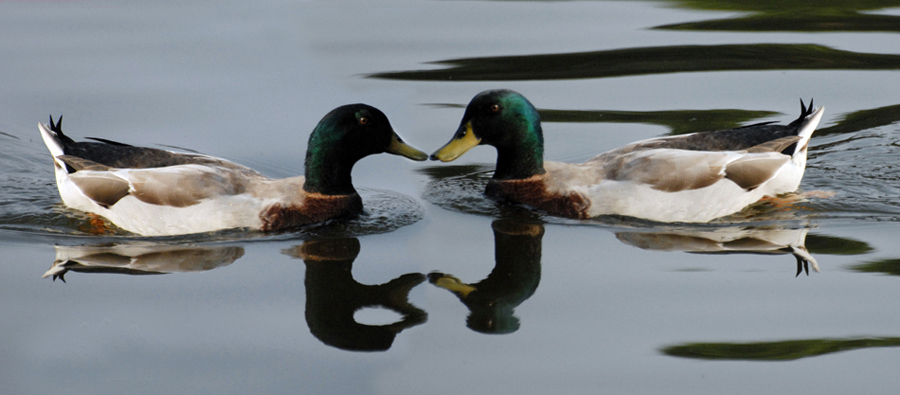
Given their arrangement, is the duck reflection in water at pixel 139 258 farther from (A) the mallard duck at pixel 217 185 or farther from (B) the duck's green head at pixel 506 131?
(B) the duck's green head at pixel 506 131

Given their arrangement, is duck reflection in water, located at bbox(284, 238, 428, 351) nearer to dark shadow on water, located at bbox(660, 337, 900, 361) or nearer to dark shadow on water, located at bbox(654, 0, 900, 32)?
dark shadow on water, located at bbox(660, 337, 900, 361)

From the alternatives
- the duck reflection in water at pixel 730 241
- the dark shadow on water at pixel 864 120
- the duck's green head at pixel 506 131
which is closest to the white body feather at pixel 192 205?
the duck's green head at pixel 506 131

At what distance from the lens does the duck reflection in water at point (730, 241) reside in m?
7.12

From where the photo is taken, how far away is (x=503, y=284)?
6.54 m

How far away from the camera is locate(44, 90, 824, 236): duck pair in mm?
7617

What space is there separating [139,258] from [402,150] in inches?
83.7

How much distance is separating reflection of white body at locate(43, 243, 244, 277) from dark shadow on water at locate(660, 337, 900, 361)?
3.06 metres

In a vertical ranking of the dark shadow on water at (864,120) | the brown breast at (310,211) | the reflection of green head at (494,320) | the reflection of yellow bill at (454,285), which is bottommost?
the reflection of green head at (494,320)

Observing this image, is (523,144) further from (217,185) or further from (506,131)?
(217,185)

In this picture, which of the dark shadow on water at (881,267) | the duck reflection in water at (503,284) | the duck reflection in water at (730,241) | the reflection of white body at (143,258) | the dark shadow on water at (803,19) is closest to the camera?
the duck reflection in water at (503,284)

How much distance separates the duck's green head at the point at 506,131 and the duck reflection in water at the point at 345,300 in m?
1.66

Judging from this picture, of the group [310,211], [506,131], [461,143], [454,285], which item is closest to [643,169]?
[506,131]

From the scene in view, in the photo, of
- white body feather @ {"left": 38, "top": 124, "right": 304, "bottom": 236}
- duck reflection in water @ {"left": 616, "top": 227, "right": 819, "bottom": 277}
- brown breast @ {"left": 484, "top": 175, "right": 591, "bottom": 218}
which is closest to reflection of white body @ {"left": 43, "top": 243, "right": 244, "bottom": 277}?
white body feather @ {"left": 38, "top": 124, "right": 304, "bottom": 236}

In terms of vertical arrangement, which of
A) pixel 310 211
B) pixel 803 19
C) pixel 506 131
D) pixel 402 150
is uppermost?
pixel 803 19
